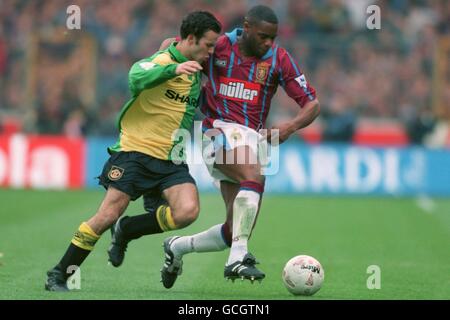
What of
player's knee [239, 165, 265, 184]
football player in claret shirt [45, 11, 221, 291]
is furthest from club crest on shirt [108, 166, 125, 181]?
player's knee [239, 165, 265, 184]

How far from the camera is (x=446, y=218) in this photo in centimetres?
1625

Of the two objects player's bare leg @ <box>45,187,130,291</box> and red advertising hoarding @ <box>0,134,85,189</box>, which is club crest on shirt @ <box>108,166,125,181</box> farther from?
red advertising hoarding @ <box>0,134,85,189</box>

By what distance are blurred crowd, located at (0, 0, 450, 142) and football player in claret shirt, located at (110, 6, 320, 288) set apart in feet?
43.2

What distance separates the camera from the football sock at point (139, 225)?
8.30 m

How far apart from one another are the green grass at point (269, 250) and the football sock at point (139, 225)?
16.2 inches

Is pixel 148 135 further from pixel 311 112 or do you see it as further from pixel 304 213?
pixel 304 213

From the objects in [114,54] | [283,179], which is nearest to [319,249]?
[283,179]

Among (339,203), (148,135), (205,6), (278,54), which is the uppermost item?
(205,6)

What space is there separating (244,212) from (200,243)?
1.92 feet

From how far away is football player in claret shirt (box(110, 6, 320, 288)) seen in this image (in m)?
8.20

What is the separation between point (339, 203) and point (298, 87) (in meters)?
11.0

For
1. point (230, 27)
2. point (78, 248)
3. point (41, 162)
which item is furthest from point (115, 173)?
point (230, 27)

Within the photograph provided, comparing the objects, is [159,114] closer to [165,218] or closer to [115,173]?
[115,173]

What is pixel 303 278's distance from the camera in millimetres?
7914
